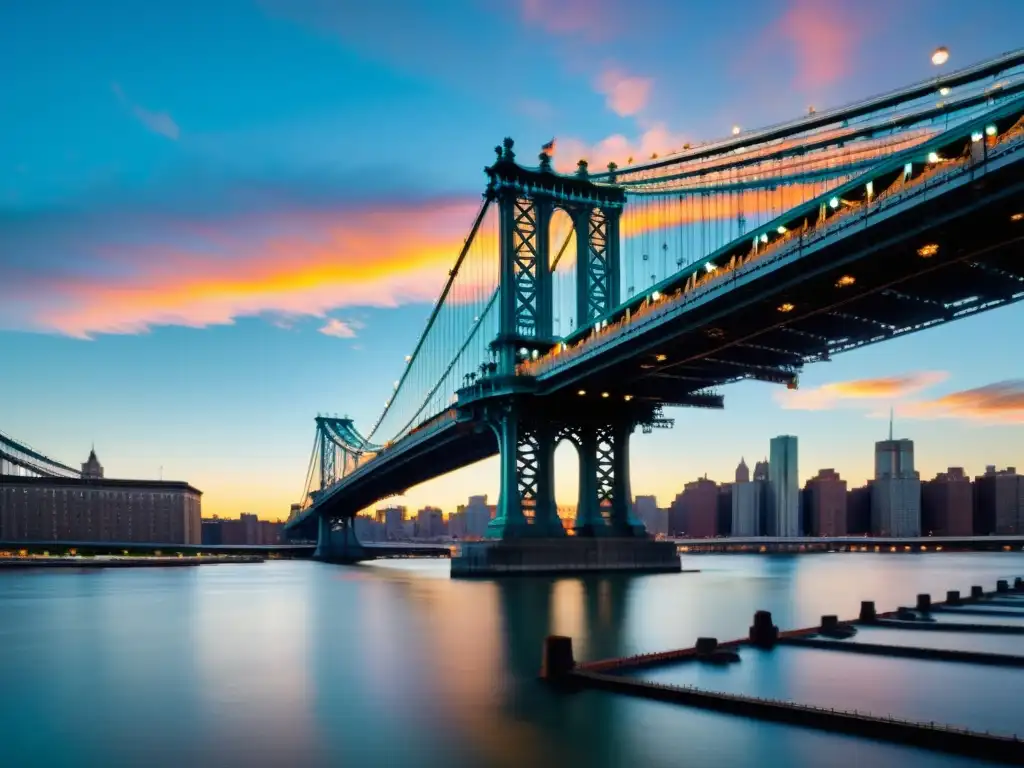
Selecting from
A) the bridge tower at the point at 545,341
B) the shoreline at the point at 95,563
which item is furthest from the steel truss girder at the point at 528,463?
the shoreline at the point at 95,563

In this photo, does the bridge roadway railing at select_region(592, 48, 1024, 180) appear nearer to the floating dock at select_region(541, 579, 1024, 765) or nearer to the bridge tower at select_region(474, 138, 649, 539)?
the bridge tower at select_region(474, 138, 649, 539)

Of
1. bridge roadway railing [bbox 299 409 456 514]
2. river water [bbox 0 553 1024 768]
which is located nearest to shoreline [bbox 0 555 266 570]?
bridge roadway railing [bbox 299 409 456 514]

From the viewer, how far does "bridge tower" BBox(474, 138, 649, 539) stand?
196 feet

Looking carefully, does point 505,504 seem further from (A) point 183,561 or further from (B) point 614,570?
(A) point 183,561

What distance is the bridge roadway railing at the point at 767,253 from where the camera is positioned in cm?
2792

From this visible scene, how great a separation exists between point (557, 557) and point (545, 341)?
13050mm

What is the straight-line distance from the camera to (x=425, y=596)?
46.3m

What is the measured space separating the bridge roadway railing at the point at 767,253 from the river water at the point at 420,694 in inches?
497

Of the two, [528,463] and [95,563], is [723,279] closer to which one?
[528,463]

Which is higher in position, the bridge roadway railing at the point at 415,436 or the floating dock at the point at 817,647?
the bridge roadway railing at the point at 415,436

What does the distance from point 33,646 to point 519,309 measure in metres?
39.7

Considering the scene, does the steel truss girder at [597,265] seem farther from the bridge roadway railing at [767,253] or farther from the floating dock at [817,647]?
the floating dock at [817,647]

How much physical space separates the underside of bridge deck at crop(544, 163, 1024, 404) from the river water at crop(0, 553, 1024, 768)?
12.1 metres

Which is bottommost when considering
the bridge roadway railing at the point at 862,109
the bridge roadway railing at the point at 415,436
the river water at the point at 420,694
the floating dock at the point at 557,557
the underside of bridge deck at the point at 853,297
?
the floating dock at the point at 557,557
